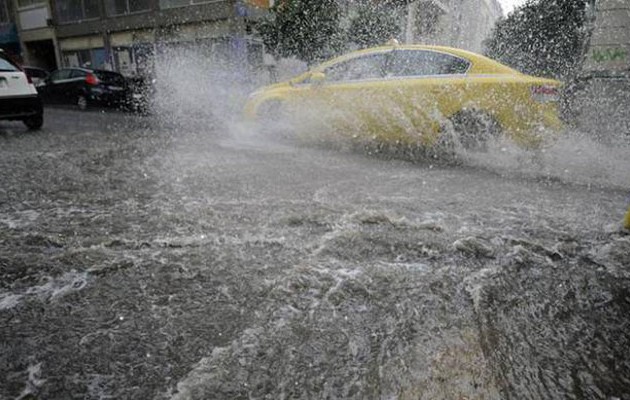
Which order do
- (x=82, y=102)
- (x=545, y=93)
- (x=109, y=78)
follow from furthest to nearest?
1. (x=82, y=102)
2. (x=109, y=78)
3. (x=545, y=93)

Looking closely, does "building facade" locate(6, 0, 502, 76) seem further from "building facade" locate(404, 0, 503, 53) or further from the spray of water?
the spray of water

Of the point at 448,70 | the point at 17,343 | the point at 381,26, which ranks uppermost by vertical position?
the point at 381,26

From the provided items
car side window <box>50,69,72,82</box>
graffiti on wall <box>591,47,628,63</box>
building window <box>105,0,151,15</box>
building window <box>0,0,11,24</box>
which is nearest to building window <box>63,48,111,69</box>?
building window <box>105,0,151,15</box>

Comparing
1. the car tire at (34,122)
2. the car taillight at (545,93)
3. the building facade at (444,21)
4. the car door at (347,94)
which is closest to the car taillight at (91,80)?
the car tire at (34,122)

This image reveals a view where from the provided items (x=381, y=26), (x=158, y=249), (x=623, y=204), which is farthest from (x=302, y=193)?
(x=381, y=26)

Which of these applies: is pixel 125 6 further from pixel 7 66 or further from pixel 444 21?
pixel 444 21

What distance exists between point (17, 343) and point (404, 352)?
1795 millimetres

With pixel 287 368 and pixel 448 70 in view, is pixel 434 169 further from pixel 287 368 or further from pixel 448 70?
pixel 287 368

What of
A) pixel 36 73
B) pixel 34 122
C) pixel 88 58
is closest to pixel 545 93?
pixel 34 122

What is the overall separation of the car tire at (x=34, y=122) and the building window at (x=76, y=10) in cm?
1592

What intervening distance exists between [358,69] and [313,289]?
466 centimetres

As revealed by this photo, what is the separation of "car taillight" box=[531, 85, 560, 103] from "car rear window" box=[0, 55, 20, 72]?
26.2 feet

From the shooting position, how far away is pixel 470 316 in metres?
2.17

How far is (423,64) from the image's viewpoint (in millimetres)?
5824
